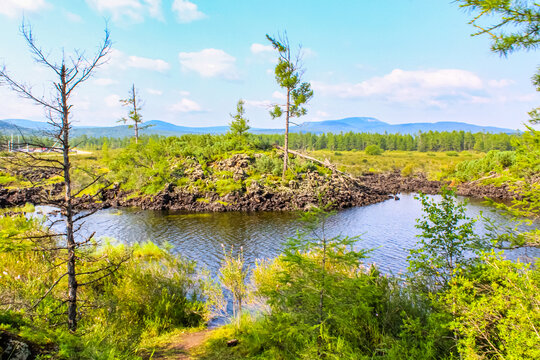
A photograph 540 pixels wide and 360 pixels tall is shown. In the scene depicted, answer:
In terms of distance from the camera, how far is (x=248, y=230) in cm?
2231

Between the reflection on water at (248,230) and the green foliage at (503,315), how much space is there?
Answer: 10129 millimetres

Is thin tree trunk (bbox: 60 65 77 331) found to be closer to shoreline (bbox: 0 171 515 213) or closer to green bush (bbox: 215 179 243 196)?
shoreline (bbox: 0 171 515 213)

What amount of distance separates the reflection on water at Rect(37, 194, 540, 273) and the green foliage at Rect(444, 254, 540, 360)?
10129 millimetres

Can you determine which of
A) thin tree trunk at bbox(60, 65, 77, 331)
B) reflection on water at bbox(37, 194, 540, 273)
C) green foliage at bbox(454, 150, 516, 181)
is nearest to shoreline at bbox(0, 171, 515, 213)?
reflection on water at bbox(37, 194, 540, 273)

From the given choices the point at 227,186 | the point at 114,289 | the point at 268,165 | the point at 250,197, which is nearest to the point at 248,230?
the point at 250,197

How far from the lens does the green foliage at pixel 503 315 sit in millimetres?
3686

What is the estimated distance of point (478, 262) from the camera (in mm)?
5559

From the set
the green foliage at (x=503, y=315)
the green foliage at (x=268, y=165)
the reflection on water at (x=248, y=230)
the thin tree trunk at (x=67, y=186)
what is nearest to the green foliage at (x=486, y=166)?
the reflection on water at (x=248, y=230)

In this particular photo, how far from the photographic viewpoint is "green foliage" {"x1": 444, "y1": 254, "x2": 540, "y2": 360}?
3.69 metres

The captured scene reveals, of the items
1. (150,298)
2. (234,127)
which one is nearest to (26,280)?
(150,298)

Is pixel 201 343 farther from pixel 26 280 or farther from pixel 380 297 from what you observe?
pixel 26 280

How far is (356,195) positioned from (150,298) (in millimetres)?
28527

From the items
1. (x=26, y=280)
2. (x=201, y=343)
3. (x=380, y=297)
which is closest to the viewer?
(x=380, y=297)

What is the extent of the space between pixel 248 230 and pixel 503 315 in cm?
1862
